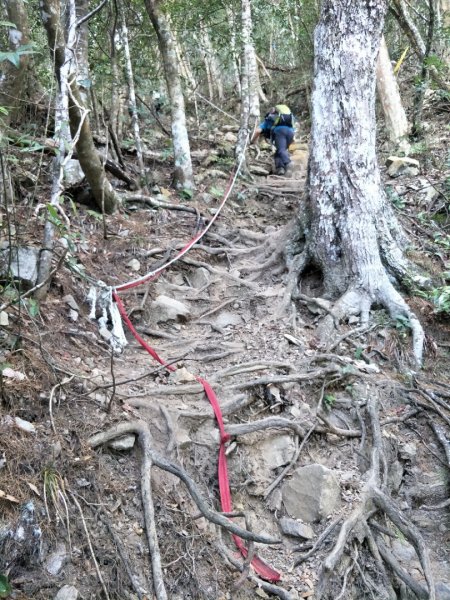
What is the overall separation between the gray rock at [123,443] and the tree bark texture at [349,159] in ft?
9.31

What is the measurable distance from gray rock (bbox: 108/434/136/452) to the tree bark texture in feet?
9.31

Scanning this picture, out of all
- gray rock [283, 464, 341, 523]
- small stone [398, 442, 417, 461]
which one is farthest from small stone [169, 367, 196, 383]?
small stone [398, 442, 417, 461]

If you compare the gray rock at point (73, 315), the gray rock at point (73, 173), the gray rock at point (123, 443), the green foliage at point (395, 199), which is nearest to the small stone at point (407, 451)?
the gray rock at point (123, 443)

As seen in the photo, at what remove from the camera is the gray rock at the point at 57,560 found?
245cm

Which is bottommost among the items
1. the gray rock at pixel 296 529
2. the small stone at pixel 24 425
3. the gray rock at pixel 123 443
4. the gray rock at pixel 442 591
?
the gray rock at pixel 442 591

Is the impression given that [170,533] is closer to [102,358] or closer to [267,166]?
[102,358]

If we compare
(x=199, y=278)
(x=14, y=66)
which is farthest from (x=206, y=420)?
(x=14, y=66)

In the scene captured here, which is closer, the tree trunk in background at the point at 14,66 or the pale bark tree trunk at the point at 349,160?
the pale bark tree trunk at the point at 349,160

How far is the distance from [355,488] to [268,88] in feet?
42.9

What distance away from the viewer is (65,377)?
3377 mm

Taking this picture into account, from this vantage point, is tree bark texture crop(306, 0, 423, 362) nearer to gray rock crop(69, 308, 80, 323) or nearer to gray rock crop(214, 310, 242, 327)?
gray rock crop(214, 310, 242, 327)

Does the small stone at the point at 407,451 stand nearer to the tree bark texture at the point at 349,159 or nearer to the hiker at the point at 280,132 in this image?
the tree bark texture at the point at 349,159

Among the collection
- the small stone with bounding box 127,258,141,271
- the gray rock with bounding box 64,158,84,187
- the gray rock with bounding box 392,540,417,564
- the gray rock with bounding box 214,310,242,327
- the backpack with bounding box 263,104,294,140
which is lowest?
the gray rock with bounding box 392,540,417,564

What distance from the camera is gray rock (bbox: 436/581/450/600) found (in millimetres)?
3340
